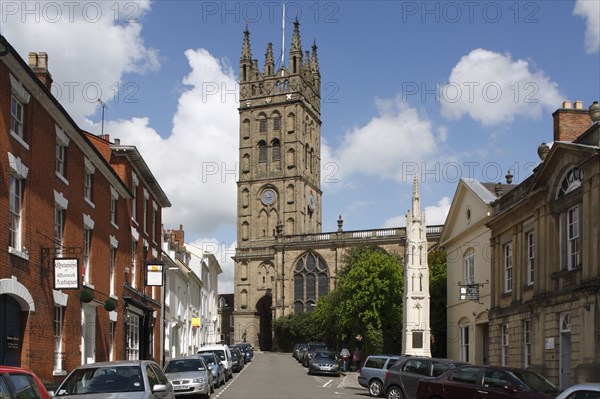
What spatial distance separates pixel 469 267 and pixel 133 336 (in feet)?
51.4

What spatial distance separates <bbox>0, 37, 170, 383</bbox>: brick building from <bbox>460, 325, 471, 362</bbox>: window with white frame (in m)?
15.5

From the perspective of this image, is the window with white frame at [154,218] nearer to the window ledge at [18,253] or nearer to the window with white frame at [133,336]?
the window with white frame at [133,336]

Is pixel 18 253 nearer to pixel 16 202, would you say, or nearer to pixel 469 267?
pixel 16 202

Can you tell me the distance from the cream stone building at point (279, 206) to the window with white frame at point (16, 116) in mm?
73888

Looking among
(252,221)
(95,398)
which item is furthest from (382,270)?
(252,221)

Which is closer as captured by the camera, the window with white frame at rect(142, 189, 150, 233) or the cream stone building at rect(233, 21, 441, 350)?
the window with white frame at rect(142, 189, 150, 233)

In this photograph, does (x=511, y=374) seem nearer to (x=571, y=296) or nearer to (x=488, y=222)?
(x=571, y=296)

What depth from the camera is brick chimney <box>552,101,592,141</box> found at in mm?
28656

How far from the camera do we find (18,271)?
18.9m

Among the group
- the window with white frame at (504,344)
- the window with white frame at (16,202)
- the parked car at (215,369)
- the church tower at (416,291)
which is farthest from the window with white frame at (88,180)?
the church tower at (416,291)

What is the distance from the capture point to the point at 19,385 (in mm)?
10203

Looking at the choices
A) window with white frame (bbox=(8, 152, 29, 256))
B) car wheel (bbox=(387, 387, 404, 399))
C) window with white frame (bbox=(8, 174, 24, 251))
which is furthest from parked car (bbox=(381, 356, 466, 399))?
window with white frame (bbox=(8, 174, 24, 251))

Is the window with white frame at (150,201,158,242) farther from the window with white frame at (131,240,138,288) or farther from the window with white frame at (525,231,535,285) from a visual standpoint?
the window with white frame at (525,231,535,285)

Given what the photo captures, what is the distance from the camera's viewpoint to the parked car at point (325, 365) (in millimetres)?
42250
